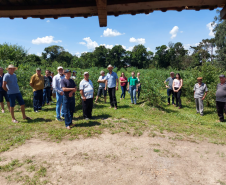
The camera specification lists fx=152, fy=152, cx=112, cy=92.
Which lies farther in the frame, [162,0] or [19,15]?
[19,15]

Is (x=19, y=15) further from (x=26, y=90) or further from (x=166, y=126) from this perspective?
(x=26, y=90)

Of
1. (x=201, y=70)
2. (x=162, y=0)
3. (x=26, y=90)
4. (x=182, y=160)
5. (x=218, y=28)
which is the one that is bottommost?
(x=182, y=160)

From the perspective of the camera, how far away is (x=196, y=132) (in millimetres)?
4957

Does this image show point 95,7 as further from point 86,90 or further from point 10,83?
point 10,83

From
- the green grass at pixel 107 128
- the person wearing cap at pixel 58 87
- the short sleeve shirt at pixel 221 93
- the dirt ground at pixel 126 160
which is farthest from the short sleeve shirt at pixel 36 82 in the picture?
the short sleeve shirt at pixel 221 93

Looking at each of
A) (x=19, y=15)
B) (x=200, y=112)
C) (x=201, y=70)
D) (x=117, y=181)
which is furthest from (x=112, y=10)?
(x=201, y=70)

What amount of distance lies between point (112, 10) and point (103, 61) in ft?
263

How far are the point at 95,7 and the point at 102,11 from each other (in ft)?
0.62

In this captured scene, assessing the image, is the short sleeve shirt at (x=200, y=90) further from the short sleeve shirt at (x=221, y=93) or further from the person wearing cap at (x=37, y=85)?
the person wearing cap at (x=37, y=85)

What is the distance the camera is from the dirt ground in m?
2.69

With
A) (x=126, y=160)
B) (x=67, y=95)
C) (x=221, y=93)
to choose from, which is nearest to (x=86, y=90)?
(x=67, y=95)

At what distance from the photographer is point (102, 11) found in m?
2.44

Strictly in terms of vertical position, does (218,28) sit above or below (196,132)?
above

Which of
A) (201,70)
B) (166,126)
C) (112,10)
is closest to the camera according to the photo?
(112,10)
